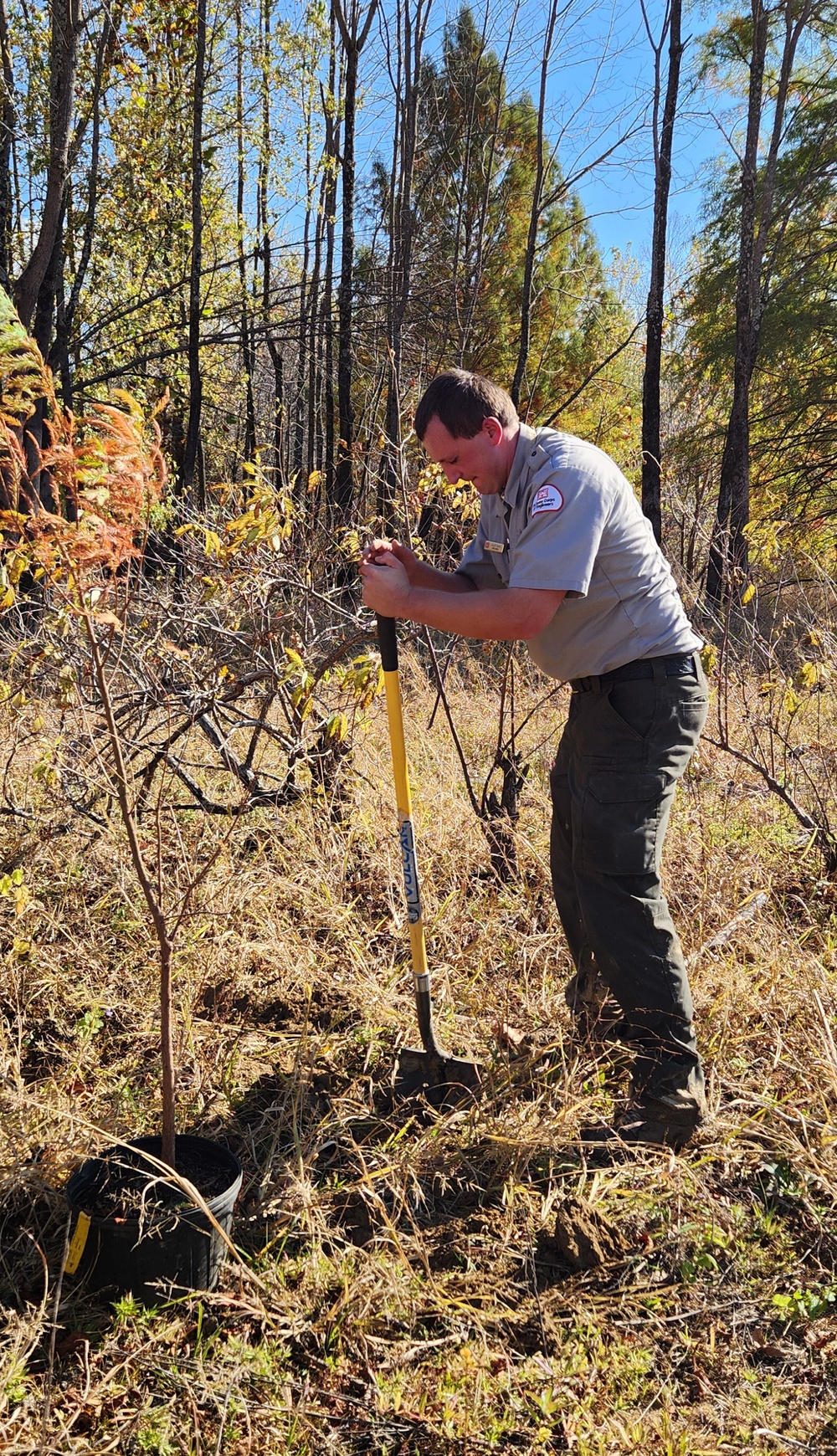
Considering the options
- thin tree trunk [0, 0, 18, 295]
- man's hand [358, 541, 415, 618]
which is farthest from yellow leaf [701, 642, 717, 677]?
thin tree trunk [0, 0, 18, 295]

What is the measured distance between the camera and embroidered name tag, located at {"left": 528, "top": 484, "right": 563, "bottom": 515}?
237 cm

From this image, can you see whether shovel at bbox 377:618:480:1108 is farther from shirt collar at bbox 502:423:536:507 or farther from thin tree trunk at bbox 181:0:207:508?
thin tree trunk at bbox 181:0:207:508

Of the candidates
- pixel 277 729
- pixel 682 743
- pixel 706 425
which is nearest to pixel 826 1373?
pixel 682 743

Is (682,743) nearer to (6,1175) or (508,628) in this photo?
(508,628)

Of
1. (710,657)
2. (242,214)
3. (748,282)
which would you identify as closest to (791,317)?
(748,282)

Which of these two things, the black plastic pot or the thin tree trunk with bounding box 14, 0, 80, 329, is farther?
the thin tree trunk with bounding box 14, 0, 80, 329

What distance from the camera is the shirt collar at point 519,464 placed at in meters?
2.60

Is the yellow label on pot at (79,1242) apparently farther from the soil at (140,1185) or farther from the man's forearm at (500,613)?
the man's forearm at (500,613)

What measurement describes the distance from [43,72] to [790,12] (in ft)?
32.2

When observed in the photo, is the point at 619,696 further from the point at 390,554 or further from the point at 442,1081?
the point at 442,1081

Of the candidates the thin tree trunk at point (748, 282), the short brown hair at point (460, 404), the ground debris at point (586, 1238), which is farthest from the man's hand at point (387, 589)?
the thin tree trunk at point (748, 282)

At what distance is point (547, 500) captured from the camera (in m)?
2.38

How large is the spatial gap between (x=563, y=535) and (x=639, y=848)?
0.82 meters

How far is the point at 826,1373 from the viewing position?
204 cm
